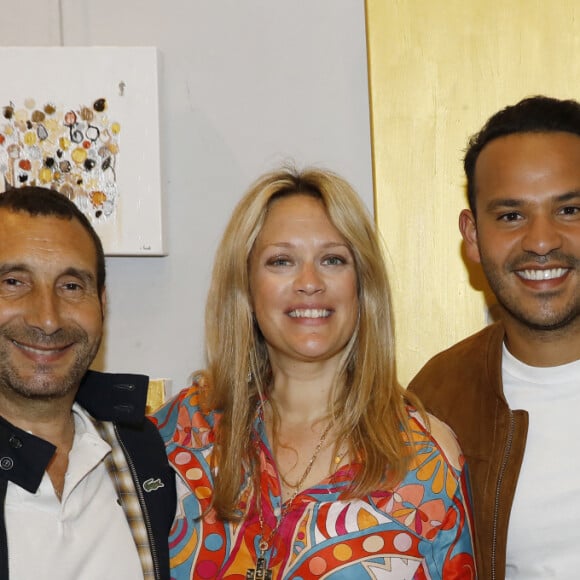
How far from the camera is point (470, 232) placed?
2.65 metres

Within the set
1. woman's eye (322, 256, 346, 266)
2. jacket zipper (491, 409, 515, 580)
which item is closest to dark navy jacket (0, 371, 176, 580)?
woman's eye (322, 256, 346, 266)

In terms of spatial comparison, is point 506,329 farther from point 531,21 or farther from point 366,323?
point 531,21

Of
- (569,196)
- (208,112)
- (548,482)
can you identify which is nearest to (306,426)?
(548,482)

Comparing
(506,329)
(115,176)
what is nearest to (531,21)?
(506,329)

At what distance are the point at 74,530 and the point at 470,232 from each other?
1254 mm

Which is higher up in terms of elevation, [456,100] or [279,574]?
[456,100]

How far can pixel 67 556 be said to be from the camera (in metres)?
2.03

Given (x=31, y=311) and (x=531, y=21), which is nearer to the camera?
(x=31, y=311)

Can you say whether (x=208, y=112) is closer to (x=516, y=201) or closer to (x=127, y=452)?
(x=516, y=201)

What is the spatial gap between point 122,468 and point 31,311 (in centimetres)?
40

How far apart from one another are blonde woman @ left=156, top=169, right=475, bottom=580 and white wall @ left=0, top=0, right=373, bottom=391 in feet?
1.50

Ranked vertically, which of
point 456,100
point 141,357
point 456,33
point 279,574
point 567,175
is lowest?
point 279,574

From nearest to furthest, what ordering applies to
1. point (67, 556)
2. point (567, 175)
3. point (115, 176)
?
1. point (67, 556)
2. point (567, 175)
3. point (115, 176)

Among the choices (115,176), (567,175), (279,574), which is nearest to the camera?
(279,574)
